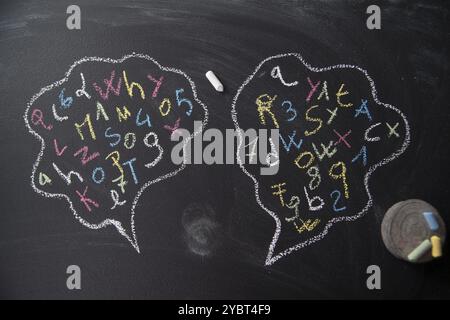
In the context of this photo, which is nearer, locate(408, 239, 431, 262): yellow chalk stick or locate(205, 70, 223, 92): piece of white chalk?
locate(408, 239, 431, 262): yellow chalk stick

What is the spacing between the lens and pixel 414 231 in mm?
1754

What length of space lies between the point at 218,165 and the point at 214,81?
0.33 meters

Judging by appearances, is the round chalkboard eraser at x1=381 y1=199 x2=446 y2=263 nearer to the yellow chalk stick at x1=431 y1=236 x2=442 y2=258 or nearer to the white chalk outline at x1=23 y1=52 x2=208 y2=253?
the yellow chalk stick at x1=431 y1=236 x2=442 y2=258

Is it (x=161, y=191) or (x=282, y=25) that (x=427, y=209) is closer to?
(x=282, y=25)

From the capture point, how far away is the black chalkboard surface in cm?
186

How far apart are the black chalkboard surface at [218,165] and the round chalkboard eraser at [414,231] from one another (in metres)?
0.06

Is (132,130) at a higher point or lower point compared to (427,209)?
higher

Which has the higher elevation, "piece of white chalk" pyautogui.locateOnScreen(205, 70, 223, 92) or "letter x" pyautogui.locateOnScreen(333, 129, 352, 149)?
"piece of white chalk" pyautogui.locateOnScreen(205, 70, 223, 92)

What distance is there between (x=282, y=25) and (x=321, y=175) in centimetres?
62

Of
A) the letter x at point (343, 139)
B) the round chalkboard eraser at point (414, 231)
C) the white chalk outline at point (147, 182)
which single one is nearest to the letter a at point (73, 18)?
the white chalk outline at point (147, 182)

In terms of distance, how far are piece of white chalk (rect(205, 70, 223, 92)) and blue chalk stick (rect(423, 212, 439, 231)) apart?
0.90 m

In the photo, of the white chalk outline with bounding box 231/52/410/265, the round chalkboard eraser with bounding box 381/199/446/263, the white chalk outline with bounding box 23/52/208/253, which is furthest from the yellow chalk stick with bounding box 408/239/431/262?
the white chalk outline with bounding box 23/52/208/253
